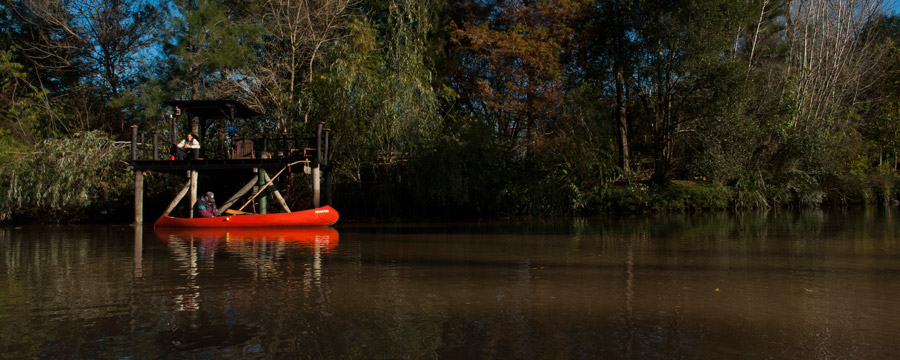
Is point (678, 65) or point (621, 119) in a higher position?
point (678, 65)

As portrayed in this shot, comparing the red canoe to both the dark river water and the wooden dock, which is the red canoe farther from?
the dark river water

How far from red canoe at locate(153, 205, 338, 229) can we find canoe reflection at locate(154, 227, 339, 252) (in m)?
0.16

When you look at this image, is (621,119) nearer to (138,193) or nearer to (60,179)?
(138,193)

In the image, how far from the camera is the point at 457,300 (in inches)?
294

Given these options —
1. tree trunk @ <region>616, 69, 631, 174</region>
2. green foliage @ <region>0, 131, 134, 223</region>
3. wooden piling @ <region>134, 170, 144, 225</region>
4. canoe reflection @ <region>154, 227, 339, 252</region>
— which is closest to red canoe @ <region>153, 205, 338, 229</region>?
canoe reflection @ <region>154, 227, 339, 252</region>

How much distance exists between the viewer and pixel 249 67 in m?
28.7

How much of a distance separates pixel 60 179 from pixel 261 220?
875 cm

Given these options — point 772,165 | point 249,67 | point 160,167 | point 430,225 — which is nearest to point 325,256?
point 430,225

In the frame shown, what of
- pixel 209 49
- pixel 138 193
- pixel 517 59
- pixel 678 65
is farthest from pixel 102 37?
pixel 678 65

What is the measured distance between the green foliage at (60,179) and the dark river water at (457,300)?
9711 mm

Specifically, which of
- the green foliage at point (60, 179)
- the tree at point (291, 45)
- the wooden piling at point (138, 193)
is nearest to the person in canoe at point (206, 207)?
the wooden piling at point (138, 193)

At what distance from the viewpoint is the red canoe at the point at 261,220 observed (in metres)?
19.1

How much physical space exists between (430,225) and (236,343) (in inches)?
623

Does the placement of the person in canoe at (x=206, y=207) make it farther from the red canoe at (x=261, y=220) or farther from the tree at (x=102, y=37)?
the tree at (x=102, y=37)
